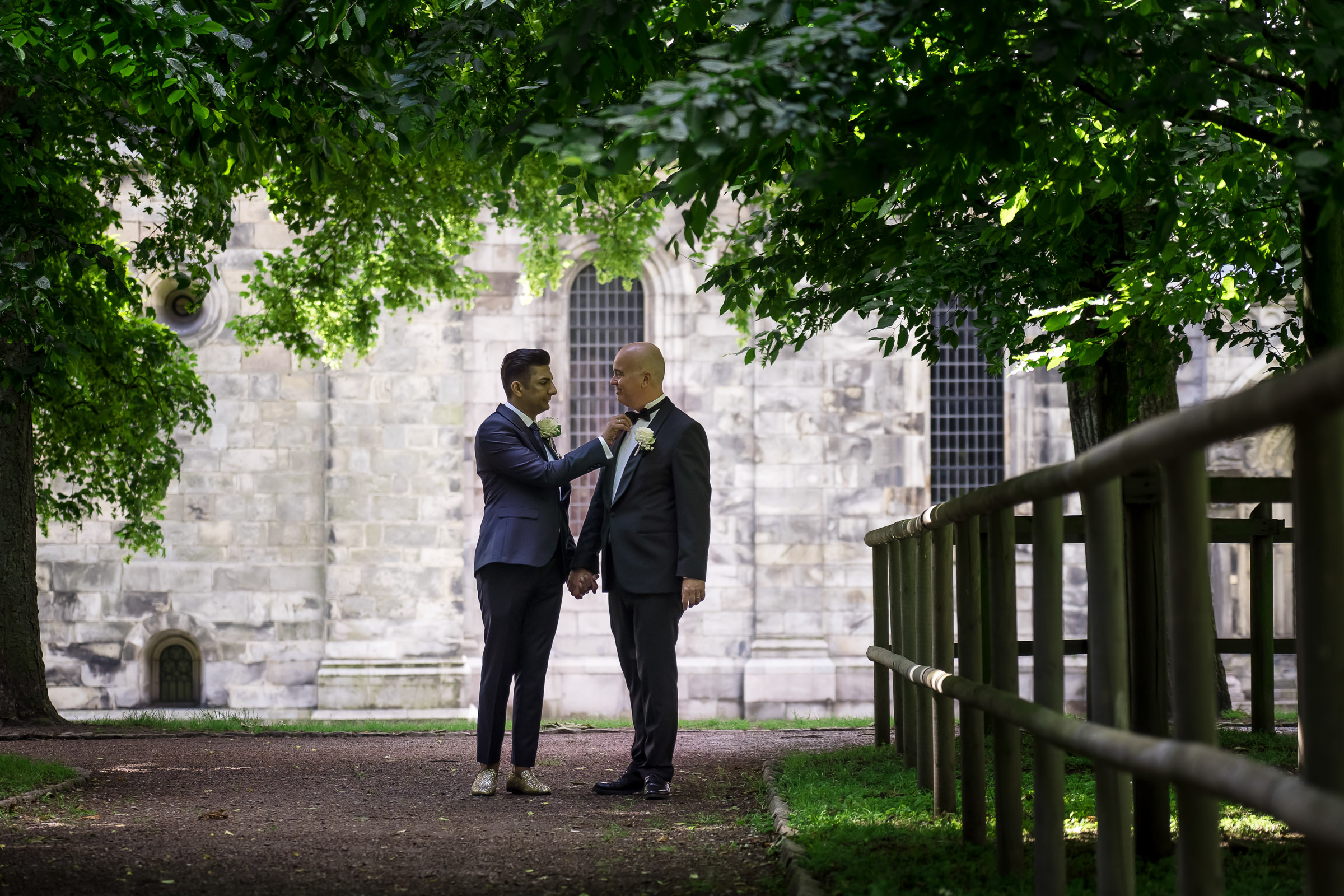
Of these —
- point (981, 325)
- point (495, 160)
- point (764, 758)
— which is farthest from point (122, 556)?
point (981, 325)

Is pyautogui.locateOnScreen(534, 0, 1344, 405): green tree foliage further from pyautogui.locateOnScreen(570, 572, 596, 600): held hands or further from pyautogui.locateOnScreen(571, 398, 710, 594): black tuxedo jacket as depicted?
pyautogui.locateOnScreen(570, 572, 596, 600): held hands

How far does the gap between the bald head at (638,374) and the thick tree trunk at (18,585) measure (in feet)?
18.5

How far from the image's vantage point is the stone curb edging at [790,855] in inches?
151

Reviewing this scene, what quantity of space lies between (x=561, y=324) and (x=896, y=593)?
11093mm

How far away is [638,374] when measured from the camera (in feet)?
21.8

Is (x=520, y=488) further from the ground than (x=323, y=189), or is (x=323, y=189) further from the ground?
(x=323, y=189)

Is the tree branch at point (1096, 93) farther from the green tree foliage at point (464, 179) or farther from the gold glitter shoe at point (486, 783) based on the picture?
the gold glitter shoe at point (486, 783)

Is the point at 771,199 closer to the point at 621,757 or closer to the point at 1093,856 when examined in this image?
the point at 621,757

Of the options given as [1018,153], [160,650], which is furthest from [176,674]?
[1018,153]

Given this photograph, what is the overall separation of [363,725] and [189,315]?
5848mm

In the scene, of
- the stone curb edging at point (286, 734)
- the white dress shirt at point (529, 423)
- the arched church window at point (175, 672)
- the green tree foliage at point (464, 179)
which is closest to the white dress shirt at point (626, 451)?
the white dress shirt at point (529, 423)

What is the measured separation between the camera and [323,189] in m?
11.5

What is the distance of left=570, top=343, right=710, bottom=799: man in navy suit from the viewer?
6.36 metres

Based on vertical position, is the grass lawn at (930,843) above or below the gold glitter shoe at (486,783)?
above
